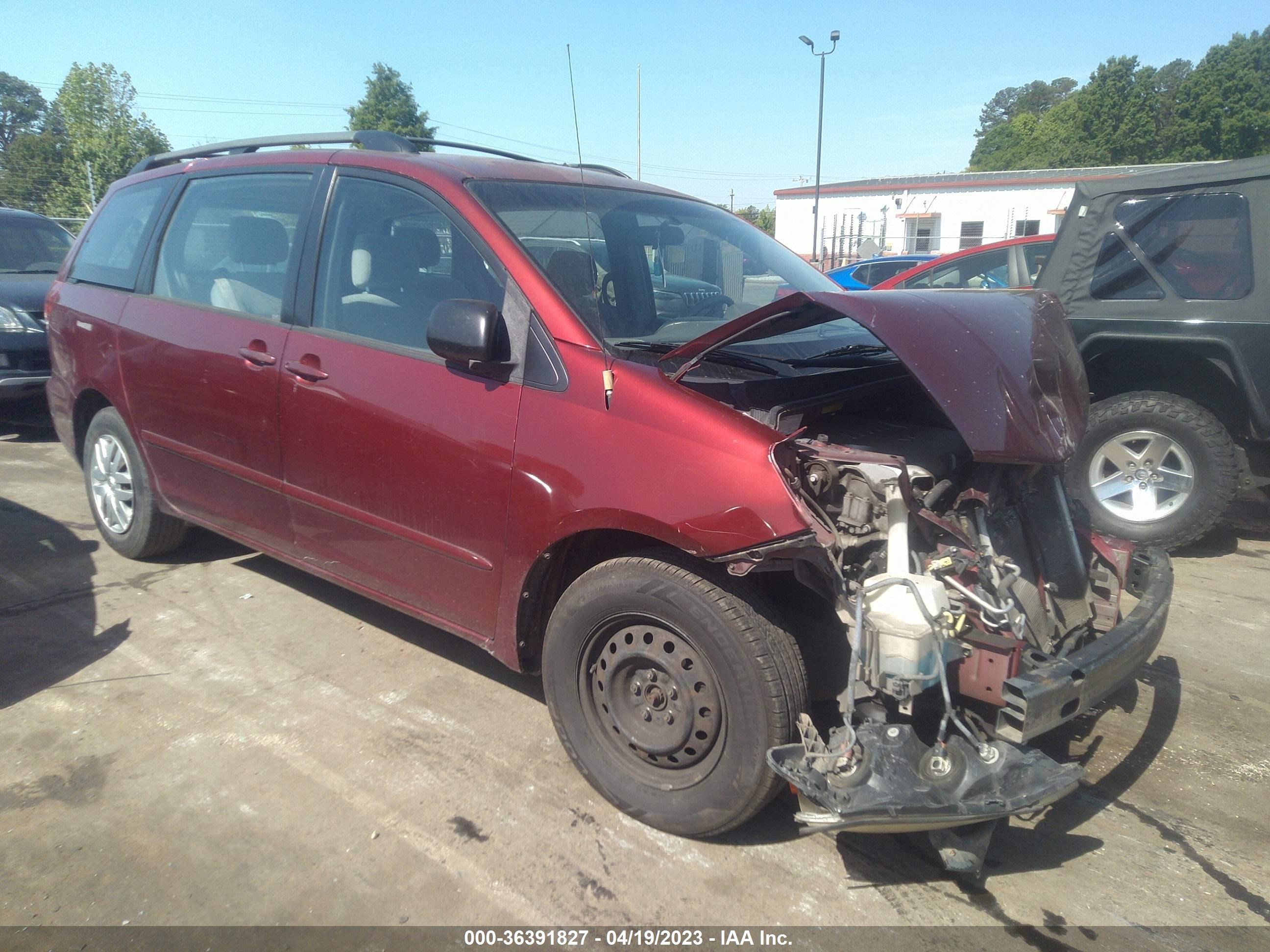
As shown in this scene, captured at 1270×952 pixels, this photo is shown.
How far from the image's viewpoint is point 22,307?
720 centimetres

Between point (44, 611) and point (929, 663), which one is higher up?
point (929, 663)

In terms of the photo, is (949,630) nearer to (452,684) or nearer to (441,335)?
(441,335)

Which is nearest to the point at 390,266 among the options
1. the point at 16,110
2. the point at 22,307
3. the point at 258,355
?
the point at 258,355

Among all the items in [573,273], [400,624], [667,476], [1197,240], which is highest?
[1197,240]

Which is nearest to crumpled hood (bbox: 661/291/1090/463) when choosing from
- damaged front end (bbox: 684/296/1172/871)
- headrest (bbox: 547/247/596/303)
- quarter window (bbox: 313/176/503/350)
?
damaged front end (bbox: 684/296/1172/871)

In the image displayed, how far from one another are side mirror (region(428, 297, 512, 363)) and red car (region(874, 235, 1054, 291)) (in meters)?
5.71

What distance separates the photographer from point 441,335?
2.68 m

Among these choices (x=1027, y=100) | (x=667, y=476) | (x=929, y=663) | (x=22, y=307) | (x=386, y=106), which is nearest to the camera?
(x=929, y=663)

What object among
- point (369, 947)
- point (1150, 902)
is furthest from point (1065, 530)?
point (369, 947)

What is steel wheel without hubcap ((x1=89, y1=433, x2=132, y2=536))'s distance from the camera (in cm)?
440

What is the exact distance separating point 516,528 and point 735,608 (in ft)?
2.52

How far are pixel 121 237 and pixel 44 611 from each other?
185cm

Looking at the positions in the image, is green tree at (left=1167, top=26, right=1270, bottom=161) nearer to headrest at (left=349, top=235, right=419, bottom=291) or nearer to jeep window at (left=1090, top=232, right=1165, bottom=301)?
jeep window at (left=1090, top=232, right=1165, bottom=301)

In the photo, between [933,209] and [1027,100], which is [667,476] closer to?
[933,209]
